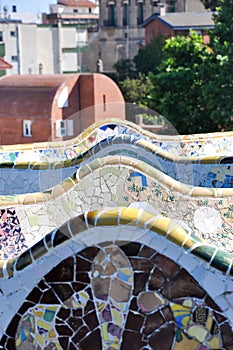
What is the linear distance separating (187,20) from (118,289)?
2402 cm

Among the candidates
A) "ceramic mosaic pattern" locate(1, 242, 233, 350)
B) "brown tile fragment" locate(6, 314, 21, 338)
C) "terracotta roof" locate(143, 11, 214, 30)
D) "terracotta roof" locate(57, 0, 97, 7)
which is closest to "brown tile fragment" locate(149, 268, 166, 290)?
"ceramic mosaic pattern" locate(1, 242, 233, 350)

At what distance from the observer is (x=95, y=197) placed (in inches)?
168

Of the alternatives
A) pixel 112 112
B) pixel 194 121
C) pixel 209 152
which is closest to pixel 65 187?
pixel 209 152

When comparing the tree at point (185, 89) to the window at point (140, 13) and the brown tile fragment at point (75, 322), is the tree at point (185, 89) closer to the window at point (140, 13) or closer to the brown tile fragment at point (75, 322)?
the brown tile fragment at point (75, 322)

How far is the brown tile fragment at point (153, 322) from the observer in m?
2.20

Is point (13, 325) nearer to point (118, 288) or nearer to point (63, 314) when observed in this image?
point (63, 314)

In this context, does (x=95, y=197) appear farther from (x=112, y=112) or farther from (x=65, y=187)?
(x=112, y=112)

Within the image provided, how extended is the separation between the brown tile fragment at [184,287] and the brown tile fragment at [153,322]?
0.23 ft

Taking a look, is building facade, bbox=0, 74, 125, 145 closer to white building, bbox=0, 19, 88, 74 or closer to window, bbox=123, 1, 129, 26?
white building, bbox=0, 19, 88, 74

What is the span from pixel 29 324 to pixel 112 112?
17.2 ft

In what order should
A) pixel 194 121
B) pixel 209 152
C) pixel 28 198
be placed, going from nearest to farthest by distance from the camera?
pixel 28 198
pixel 209 152
pixel 194 121

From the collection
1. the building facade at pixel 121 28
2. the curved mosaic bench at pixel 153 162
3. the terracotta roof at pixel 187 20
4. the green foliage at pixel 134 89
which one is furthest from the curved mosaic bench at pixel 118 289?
the building facade at pixel 121 28

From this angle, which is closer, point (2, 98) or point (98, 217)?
point (98, 217)

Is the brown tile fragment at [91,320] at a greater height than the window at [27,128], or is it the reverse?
the brown tile fragment at [91,320]
